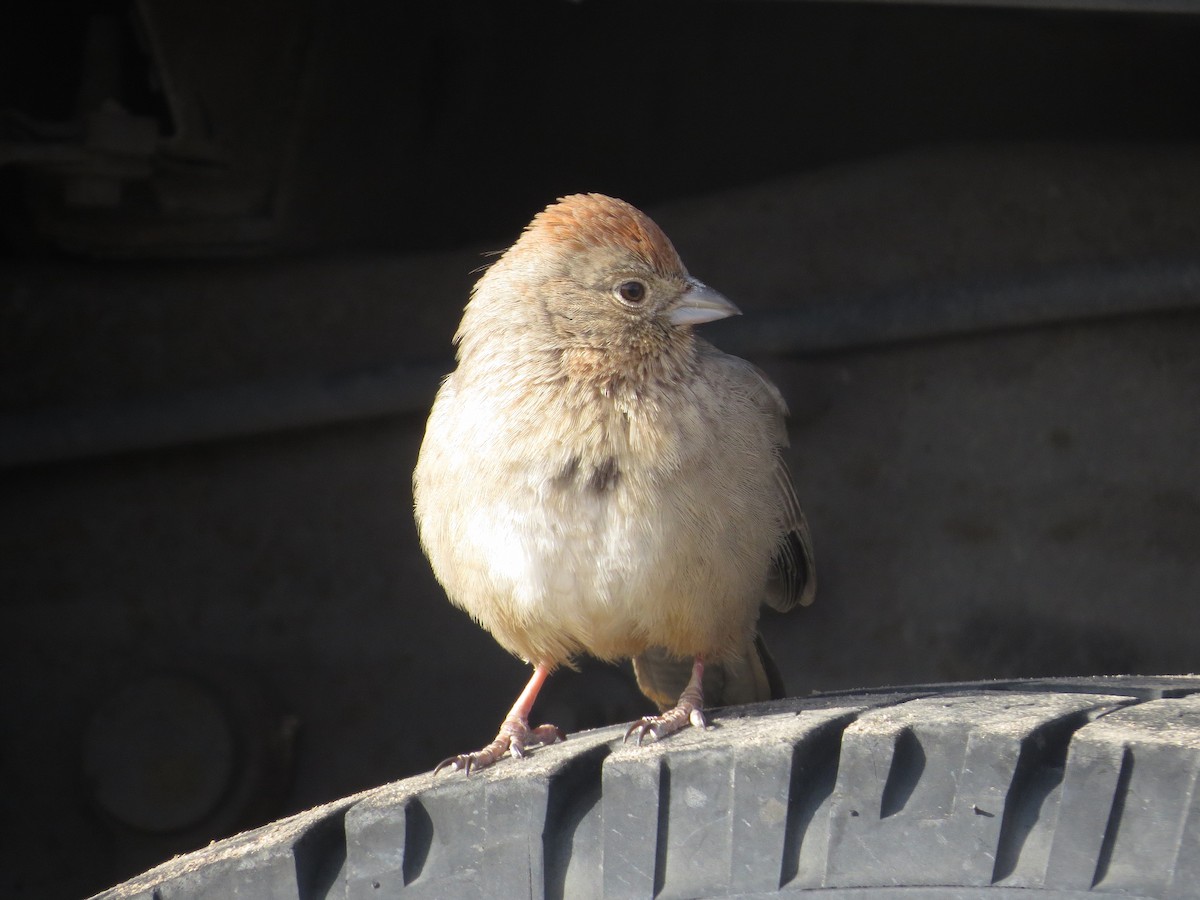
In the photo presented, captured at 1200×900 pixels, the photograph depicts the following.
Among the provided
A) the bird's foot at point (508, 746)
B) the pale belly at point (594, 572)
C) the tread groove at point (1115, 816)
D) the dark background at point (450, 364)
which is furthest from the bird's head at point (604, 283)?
the tread groove at point (1115, 816)

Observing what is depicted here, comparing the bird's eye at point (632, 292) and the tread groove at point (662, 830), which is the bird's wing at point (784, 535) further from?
the tread groove at point (662, 830)

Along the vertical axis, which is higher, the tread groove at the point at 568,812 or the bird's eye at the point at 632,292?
the bird's eye at the point at 632,292

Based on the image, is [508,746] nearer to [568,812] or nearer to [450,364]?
[568,812]

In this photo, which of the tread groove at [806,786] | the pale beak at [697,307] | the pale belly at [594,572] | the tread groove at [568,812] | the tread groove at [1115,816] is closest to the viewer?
the tread groove at [1115,816]

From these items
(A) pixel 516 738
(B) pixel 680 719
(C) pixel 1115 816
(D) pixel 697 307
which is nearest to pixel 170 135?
(D) pixel 697 307

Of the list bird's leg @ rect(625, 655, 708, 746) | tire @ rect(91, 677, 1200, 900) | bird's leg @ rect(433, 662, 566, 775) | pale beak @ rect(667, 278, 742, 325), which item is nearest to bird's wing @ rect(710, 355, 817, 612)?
pale beak @ rect(667, 278, 742, 325)

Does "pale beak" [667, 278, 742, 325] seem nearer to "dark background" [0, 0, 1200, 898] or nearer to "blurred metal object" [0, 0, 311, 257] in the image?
"dark background" [0, 0, 1200, 898]
